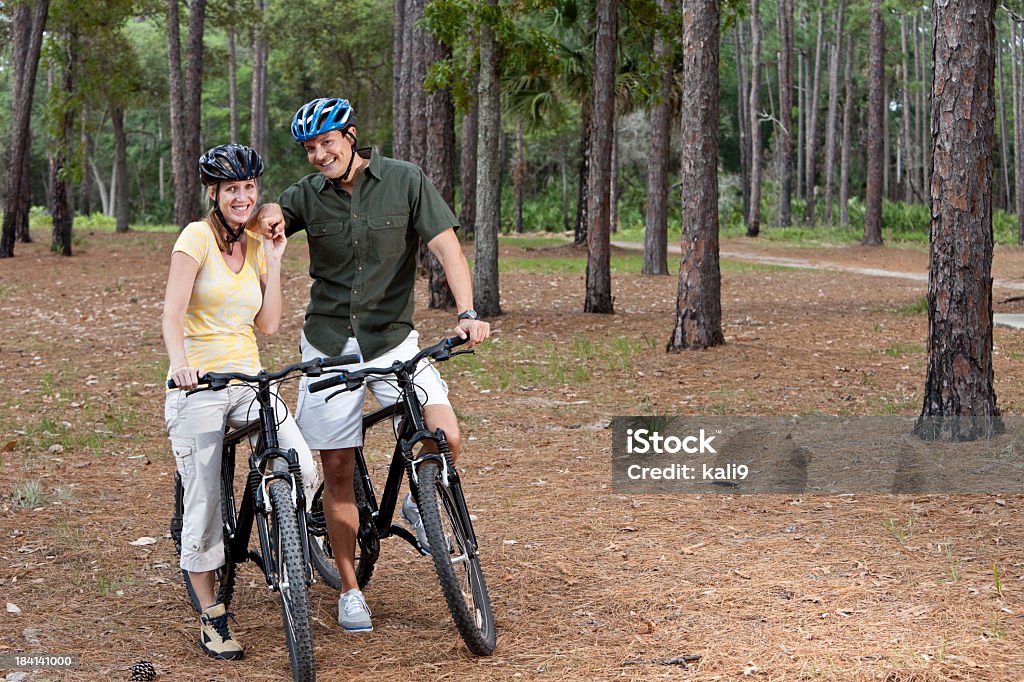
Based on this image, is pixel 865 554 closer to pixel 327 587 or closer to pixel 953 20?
pixel 327 587

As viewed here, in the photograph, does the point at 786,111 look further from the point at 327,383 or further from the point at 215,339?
the point at 327,383

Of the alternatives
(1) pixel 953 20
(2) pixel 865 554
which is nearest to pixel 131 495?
(2) pixel 865 554

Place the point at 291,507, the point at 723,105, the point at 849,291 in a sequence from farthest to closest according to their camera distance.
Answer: the point at 723,105 < the point at 849,291 < the point at 291,507

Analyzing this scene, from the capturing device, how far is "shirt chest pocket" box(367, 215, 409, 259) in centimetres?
479

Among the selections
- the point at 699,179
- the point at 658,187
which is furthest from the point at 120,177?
the point at 699,179

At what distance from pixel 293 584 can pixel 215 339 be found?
3.29 ft

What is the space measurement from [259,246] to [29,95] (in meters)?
20.8

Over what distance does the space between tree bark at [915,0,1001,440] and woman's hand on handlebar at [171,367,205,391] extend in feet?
15.9

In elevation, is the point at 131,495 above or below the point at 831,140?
below

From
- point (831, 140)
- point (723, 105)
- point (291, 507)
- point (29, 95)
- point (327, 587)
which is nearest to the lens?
point (291, 507)

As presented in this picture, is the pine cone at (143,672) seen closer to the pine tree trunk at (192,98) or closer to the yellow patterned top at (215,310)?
the yellow patterned top at (215,310)

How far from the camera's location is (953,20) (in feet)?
24.0

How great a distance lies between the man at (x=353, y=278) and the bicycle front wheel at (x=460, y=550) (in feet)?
0.89


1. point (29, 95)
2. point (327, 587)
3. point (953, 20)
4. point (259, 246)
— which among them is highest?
point (29, 95)
